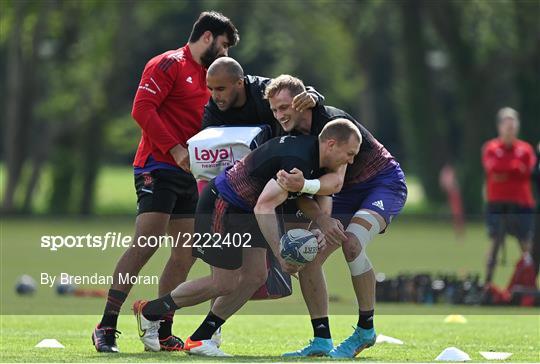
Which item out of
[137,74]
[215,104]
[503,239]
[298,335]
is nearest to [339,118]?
[215,104]

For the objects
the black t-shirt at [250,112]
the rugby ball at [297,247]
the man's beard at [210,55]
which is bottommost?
the rugby ball at [297,247]

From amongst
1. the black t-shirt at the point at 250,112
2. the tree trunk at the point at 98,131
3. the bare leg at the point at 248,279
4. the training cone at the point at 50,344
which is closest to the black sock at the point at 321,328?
the bare leg at the point at 248,279

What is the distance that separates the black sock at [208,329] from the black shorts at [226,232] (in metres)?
0.41

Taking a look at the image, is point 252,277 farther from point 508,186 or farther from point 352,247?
point 508,186

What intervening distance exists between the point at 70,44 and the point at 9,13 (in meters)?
5.86

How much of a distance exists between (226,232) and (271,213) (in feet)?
1.82

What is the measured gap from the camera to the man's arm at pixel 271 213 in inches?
383

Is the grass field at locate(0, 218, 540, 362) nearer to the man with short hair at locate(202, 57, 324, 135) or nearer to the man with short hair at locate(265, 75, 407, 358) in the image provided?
the man with short hair at locate(265, 75, 407, 358)

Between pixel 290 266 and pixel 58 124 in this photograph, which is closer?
pixel 290 266

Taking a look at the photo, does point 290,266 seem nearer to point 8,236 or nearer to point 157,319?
point 157,319

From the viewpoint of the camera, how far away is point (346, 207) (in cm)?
1073

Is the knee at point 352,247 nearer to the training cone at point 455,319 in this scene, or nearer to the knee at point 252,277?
the knee at point 252,277

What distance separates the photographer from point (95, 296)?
17578 millimetres

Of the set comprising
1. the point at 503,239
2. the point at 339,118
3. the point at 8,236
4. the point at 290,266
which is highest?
the point at 339,118
